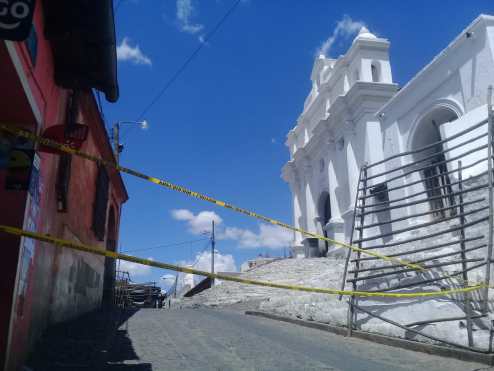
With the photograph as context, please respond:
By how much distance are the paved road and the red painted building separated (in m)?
1.23

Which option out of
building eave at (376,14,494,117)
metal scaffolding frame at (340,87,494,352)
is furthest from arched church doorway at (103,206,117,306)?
building eave at (376,14,494,117)

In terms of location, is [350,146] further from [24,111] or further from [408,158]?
[24,111]

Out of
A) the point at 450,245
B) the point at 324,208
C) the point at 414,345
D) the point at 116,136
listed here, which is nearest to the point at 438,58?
the point at 450,245

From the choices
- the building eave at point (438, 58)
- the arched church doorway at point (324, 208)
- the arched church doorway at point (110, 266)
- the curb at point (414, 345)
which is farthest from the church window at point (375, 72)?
the curb at point (414, 345)

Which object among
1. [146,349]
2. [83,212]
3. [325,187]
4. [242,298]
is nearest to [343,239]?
[325,187]

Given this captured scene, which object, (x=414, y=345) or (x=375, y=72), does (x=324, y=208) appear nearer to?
(x=375, y=72)

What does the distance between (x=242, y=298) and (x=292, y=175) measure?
49.6 feet

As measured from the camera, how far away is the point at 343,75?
24156 mm

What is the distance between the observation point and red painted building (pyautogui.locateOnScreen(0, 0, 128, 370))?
377 centimetres

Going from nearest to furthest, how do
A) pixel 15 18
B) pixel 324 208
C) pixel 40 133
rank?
pixel 15 18
pixel 40 133
pixel 324 208

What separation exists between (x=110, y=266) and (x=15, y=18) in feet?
47.0

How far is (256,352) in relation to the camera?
18.3 feet

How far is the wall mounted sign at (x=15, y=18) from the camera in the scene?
2482mm

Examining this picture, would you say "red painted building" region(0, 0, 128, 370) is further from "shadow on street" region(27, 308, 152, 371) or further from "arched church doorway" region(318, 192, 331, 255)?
"arched church doorway" region(318, 192, 331, 255)
